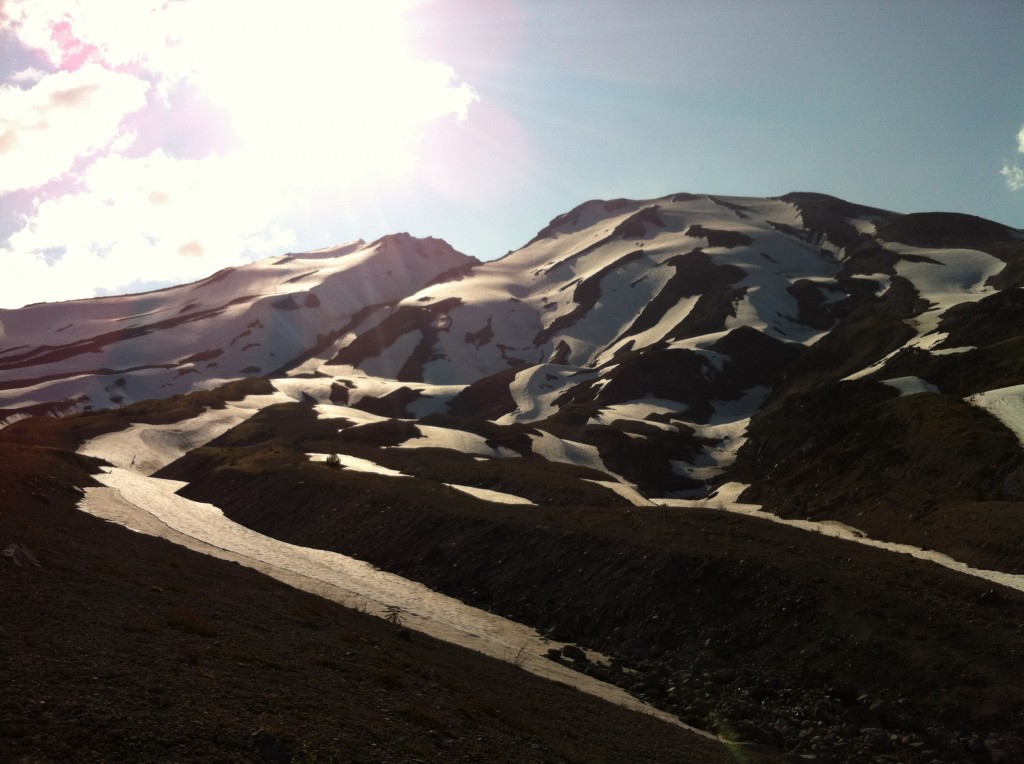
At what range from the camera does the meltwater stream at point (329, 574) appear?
3719 centimetres

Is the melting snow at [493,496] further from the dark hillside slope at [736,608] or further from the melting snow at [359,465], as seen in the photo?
the melting snow at [359,465]

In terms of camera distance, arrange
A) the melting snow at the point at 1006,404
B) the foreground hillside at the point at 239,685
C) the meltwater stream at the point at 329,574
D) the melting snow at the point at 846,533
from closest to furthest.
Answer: the foreground hillside at the point at 239,685 → the meltwater stream at the point at 329,574 → the melting snow at the point at 846,533 → the melting snow at the point at 1006,404

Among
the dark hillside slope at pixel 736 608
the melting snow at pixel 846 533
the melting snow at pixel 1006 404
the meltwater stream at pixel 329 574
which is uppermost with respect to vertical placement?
the melting snow at pixel 1006 404

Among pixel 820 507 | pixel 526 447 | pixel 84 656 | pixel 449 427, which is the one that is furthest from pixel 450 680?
pixel 449 427

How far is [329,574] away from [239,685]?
108ft

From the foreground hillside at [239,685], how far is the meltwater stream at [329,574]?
3.88 meters

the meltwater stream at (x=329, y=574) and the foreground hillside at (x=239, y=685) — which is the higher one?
the foreground hillside at (x=239, y=685)

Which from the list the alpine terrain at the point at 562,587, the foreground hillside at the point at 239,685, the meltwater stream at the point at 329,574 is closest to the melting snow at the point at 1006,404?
the alpine terrain at the point at 562,587

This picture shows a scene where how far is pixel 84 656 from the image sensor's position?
19.1 metres

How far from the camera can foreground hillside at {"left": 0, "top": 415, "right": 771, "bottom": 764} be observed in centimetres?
1566

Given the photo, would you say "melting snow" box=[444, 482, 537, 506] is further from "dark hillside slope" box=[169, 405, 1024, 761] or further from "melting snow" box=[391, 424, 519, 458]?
"melting snow" box=[391, 424, 519, 458]

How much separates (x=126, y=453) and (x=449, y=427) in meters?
47.0

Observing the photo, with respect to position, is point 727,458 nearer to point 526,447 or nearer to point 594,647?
point 526,447

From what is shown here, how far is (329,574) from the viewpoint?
51688 mm
